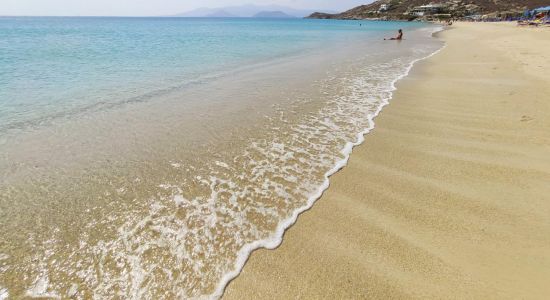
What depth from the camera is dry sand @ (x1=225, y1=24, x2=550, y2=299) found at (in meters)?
3.09

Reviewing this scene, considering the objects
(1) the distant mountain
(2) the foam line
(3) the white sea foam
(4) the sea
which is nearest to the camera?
(3) the white sea foam

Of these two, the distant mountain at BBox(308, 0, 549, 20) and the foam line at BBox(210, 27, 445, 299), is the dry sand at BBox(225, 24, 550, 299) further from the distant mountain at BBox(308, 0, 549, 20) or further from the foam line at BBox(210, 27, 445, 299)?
the distant mountain at BBox(308, 0, 549, 20)

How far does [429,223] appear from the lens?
396 cm

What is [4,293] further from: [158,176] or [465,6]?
[465,6]

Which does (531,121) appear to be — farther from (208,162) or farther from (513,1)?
(513,1)

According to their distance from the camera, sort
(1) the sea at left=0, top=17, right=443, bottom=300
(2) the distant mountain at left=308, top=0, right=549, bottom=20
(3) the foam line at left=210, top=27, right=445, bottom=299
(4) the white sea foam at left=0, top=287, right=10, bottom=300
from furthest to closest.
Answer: (2) the distant mountain at left=308, top=0, right=549, bottom=20, (1) the sea at left=0, top=17, right=443, bottom=300, (3) the foam line at left=210, top=27, right=445, bottom=299, (4) the white sea foam at left=0, top=287, right=10, bottom=300

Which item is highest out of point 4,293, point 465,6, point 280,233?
point 465,6

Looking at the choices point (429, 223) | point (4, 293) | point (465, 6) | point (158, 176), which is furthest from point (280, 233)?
point (465, 6)

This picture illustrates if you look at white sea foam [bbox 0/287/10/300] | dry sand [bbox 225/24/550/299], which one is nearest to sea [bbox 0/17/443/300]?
white sea foam [bbox 0/287/10/300]

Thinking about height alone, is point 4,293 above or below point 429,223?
below

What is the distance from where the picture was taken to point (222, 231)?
3.96 meters

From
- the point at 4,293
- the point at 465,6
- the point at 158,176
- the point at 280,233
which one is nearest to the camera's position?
the point at 4,293

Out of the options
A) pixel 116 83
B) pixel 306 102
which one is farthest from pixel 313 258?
pixel 116 83

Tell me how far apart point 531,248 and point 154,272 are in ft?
15.3
